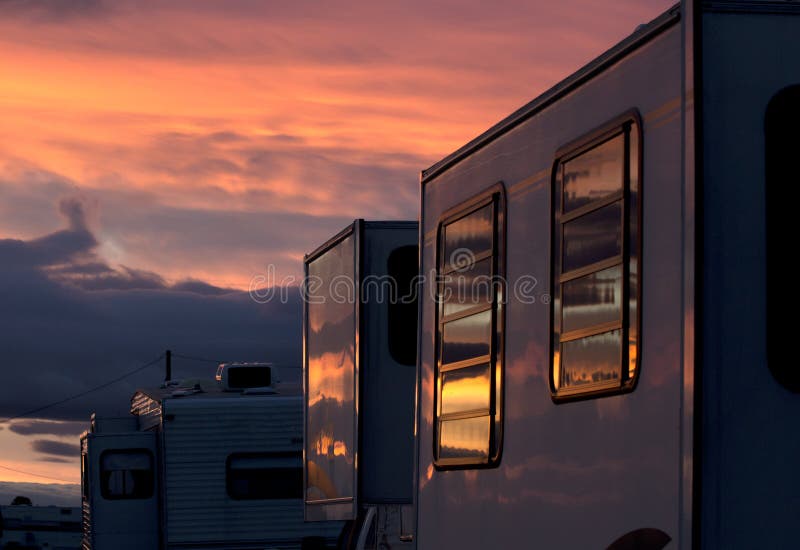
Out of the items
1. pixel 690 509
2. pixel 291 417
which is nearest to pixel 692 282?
pixel 690 509

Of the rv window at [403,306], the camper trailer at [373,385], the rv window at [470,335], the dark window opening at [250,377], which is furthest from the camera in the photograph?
the dark window opening at [250,377]

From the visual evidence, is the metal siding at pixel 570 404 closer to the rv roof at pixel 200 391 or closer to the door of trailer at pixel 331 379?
the door of trailer at pixel 331 379

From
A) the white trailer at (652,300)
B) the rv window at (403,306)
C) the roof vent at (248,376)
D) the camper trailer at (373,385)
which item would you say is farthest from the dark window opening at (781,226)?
the roof vent at (248,376)

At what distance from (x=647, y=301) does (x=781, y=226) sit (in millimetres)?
602

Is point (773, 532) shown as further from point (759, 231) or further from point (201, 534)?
point (201, 534)

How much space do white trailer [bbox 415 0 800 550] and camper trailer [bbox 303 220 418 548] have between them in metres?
4.00

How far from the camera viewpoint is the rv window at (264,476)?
20.1 m

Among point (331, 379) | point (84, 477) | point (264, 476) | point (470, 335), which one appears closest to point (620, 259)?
point (470, 335)

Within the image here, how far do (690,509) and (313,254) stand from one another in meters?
8.52

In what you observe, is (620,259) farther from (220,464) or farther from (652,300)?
(220,464)

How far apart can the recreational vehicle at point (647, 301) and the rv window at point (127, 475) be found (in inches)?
559

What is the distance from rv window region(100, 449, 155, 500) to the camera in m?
21.2

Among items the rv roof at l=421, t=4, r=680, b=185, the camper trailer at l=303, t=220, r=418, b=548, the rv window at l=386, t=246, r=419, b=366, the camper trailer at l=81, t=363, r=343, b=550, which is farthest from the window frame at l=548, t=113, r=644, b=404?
the camper trailer at l=81, t=363, r=343, b=550

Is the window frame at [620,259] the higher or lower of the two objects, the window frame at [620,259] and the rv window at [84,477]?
the higher
